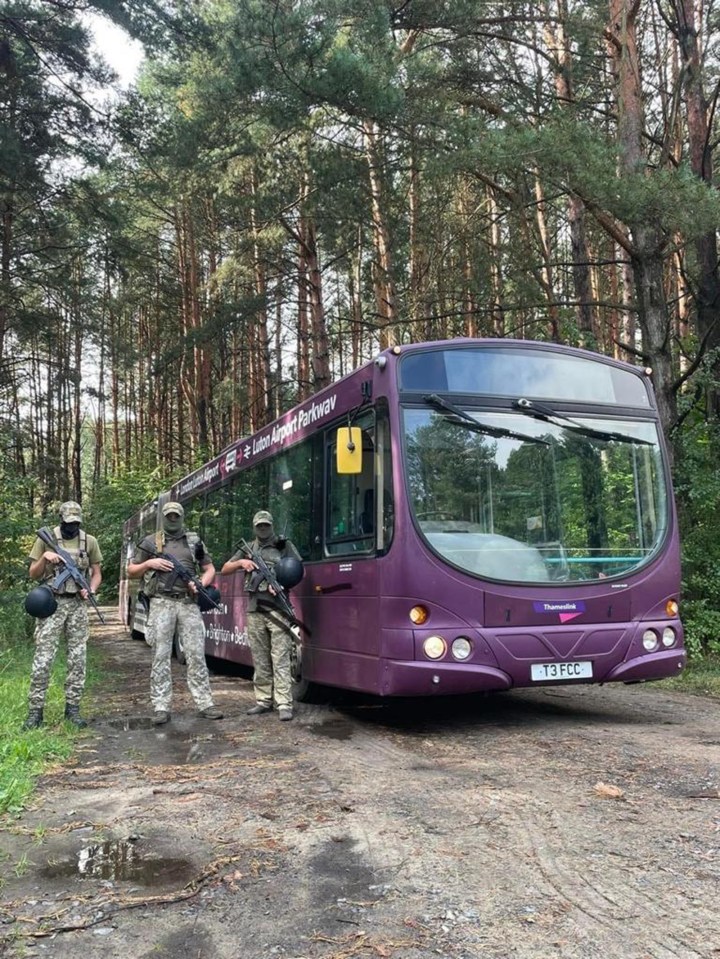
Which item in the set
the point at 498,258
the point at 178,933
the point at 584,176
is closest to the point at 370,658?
the point at 178,933

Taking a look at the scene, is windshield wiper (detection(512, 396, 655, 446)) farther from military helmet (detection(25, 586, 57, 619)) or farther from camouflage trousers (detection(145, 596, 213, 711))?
military helmet (detection(25, 586, 57, 619))

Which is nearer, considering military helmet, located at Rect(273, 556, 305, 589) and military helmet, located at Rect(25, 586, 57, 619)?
military helmet, located at Rect(25, 586, 57, 619)

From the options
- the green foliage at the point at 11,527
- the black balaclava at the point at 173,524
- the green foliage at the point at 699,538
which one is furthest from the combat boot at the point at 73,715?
the green foliage at the point at 11,527

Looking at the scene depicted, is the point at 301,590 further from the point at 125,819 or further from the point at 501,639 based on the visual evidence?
the point at 125,819

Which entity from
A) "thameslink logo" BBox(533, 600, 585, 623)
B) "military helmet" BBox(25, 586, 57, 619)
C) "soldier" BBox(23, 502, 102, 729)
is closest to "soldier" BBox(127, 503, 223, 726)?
"soldier" BBox(23, 502, 102, 729)

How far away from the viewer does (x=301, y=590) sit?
767cm

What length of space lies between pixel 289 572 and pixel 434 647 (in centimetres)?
172

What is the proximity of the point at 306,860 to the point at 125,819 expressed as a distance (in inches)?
46.7

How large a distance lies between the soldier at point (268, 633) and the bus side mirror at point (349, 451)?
4.52 ft

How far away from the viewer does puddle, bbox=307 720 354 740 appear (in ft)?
20.6

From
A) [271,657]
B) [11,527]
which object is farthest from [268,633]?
[11,527]

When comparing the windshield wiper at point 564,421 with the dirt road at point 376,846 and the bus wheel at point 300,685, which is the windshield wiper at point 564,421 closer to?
the dirt road at point 376,846

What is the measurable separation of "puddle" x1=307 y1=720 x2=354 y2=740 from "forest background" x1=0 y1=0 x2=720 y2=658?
5.34 metres

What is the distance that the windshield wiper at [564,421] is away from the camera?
21.1 feet
